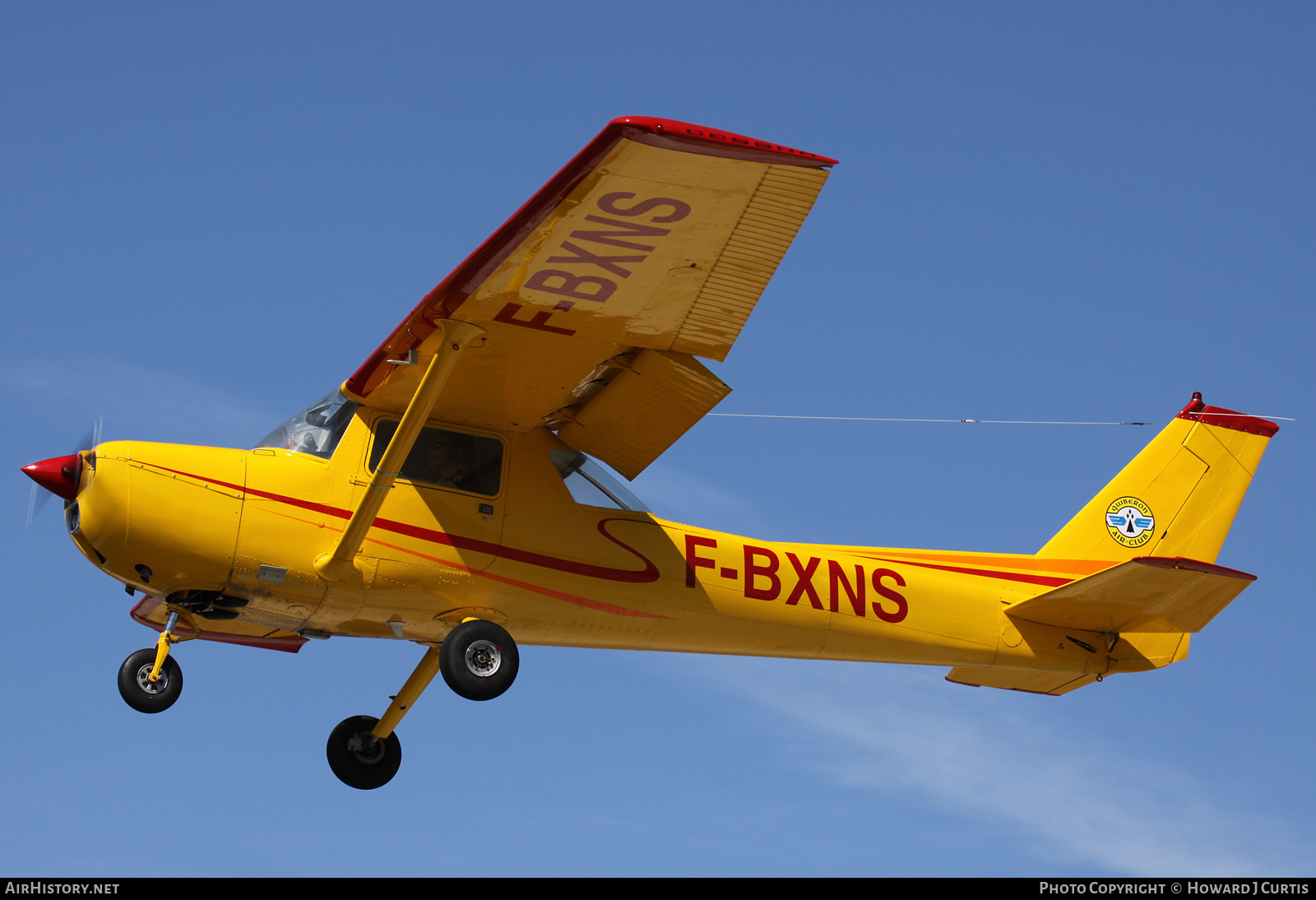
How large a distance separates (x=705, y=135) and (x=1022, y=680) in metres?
6.45

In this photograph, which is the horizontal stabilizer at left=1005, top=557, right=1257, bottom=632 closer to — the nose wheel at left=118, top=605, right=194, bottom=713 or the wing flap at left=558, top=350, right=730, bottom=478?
the wing flap at left=558, top=350, right=730, bottom=478

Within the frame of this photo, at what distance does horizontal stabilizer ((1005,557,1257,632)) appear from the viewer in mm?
11812

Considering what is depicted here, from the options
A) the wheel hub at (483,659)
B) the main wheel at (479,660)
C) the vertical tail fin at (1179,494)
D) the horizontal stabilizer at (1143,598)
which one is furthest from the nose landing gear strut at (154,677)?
the vertical tail fin at (1179,494)

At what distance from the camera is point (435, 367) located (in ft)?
33.3

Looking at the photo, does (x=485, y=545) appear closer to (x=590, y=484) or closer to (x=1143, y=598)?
(x=590, y=484)

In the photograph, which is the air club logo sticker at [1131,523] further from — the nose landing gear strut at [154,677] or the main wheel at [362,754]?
the nose landing gear strut at [154,677]

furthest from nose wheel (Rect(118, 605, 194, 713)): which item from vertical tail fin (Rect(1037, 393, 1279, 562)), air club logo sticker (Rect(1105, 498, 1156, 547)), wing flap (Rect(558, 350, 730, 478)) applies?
air club logo sticker (Rect(1105, 498, 1156, 547))

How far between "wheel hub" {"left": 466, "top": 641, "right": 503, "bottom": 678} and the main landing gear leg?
4.97 feet

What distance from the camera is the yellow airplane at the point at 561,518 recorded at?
382 inches

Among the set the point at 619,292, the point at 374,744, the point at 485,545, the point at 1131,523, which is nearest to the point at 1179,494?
the point at 1131,523

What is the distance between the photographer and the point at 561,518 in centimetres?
1132

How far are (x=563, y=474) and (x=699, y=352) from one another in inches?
58.3

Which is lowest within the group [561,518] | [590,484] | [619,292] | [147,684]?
[147,684]
